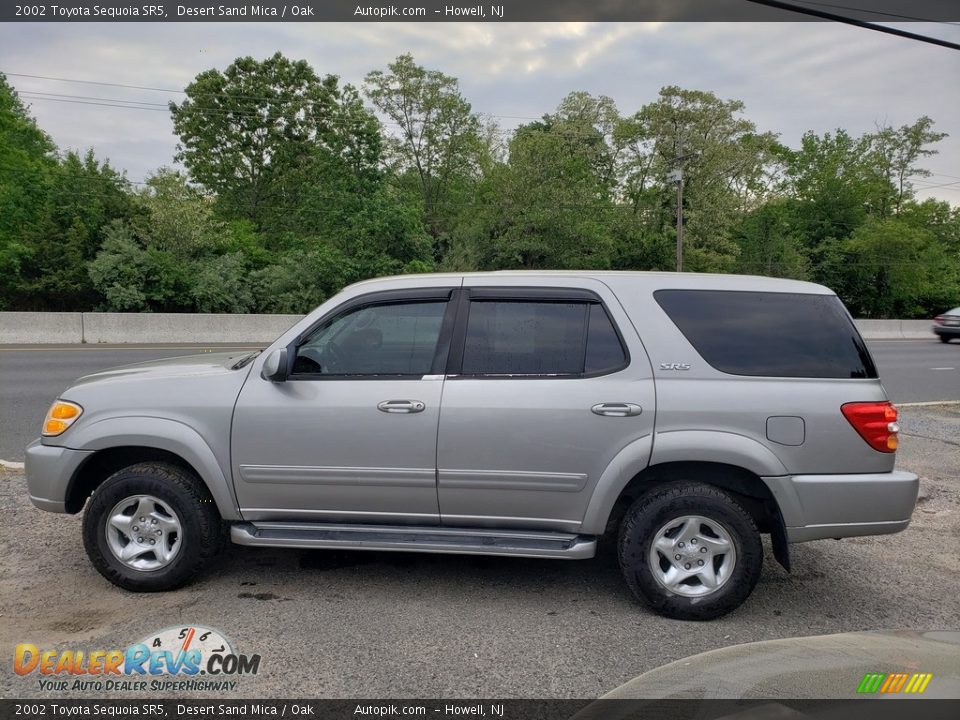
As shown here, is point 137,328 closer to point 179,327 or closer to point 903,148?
point 179,327

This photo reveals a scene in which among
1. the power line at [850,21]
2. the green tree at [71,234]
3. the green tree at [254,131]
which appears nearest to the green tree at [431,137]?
the green tree at [254,131]

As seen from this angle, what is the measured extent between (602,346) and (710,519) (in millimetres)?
1096

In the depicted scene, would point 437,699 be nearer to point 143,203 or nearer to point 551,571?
point 551,571

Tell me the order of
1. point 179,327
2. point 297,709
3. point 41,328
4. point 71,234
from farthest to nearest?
point 71,234, point 179,327, point 41,328, point 297,709

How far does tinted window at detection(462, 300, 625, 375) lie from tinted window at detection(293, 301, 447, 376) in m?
0.26

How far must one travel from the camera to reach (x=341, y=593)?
413 centimetres

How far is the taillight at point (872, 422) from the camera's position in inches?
149

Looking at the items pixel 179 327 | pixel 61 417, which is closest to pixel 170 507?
pixel 61 417

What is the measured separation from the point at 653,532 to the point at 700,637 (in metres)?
0.56

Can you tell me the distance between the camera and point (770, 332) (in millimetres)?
4008

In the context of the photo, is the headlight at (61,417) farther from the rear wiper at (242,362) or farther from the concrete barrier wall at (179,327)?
the concrete barrier wall at (179,327)

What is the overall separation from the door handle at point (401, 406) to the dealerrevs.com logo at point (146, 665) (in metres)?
1.39

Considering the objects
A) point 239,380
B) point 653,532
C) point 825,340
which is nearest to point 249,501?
point 239,380

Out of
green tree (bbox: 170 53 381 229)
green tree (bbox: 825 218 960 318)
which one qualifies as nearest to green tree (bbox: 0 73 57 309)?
green tree (bbox: 170 53 381 229)
